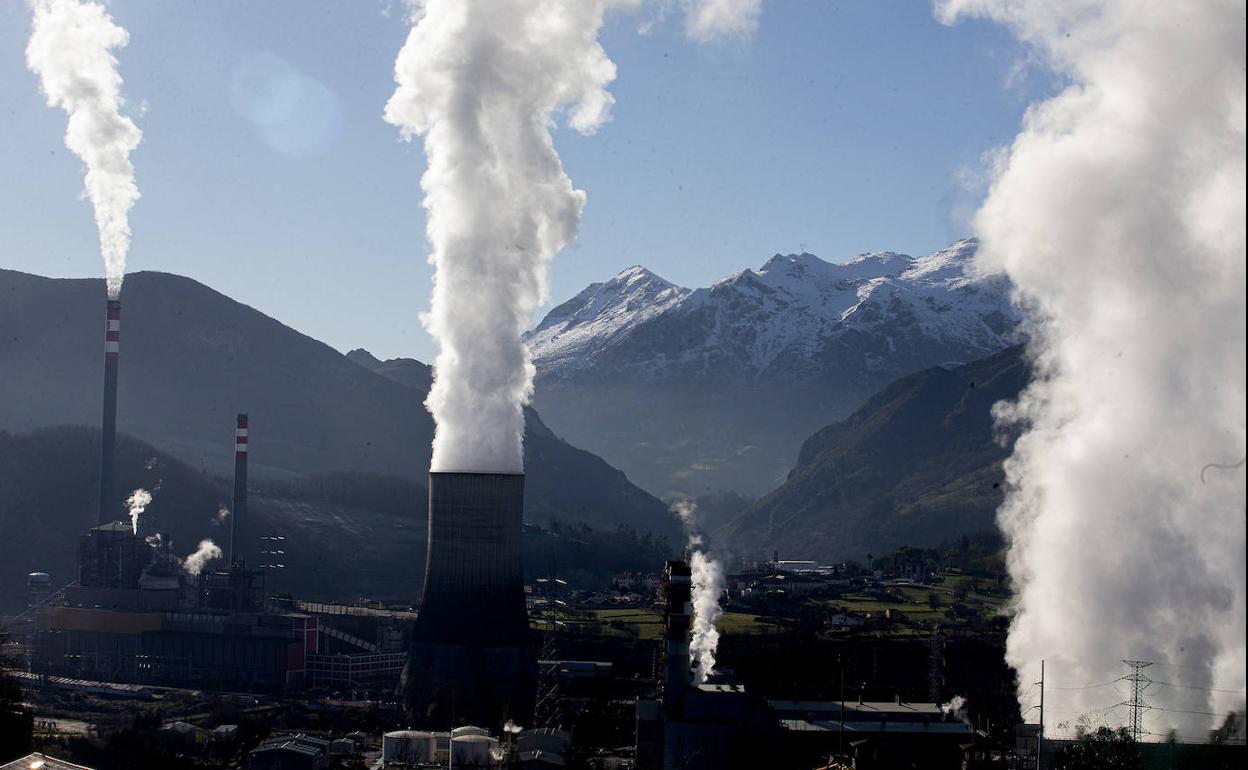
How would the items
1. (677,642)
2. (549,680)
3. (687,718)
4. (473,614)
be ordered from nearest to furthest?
(687,718)
(677,642)
(473,614)
(549,680)

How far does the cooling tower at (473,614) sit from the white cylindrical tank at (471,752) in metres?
5.19

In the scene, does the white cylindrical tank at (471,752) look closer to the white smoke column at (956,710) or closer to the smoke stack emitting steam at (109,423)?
the white smoke column at (956,710)

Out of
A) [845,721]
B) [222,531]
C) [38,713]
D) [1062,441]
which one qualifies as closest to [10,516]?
[222,531]

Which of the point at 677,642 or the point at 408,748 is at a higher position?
the point at 677,642

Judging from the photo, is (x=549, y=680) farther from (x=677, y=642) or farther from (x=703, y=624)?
(x=677, y=642)

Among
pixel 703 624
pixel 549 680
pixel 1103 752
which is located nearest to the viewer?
pixel 1103 752

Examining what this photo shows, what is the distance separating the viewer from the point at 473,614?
61.2 metres

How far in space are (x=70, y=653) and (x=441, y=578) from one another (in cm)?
4465

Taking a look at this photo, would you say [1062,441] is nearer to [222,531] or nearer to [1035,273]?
[1035,273]

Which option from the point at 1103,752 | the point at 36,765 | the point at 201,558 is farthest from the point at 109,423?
the point at 1103,752

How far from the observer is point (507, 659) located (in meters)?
62.3

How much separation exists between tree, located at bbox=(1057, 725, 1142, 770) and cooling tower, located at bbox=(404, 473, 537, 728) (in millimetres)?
22228

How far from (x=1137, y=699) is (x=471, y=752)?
23363mm

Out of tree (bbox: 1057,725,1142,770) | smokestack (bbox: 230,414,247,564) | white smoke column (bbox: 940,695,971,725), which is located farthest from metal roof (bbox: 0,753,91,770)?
smokestack (bbox: 230,414,247,564)
